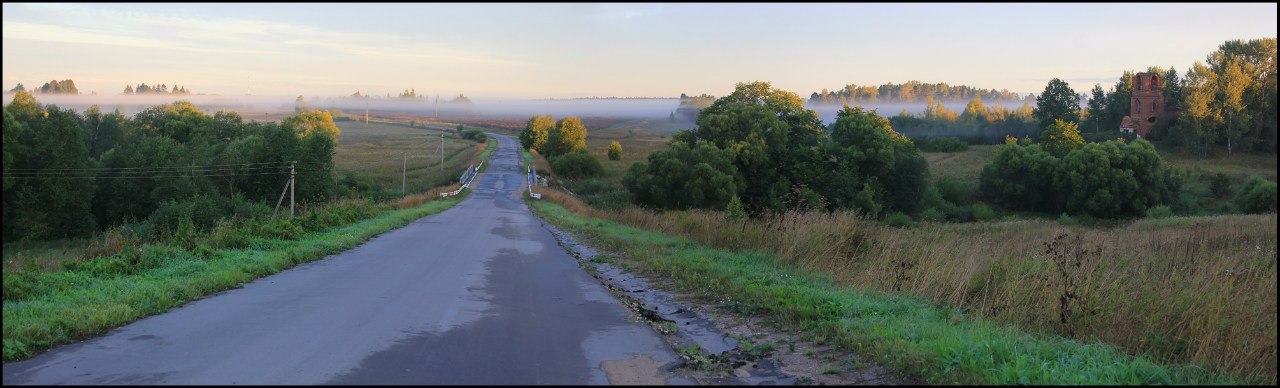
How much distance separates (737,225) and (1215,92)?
2667 inches

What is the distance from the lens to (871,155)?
58562 mm

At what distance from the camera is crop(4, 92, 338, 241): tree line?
50750 millimetres

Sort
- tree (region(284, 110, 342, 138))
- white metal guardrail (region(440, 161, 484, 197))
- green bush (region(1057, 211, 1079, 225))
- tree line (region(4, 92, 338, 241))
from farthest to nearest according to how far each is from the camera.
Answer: tree (region(284, 110, 342, 138))
white metal guardrail (region(440, 161, 484, 197))
green bush (region(1057, 211, 1079, 225))
tree line (region(4, 92, 338, 241))

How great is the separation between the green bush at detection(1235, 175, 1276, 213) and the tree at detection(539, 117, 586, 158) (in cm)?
7339

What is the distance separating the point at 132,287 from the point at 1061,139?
77.4 metres

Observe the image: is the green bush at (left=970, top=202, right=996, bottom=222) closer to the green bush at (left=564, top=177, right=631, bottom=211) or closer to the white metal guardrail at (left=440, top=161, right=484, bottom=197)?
the green bush at (left=564, top=177, right=631, bottom=211)

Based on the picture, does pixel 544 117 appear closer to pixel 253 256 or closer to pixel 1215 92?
pixel 1215 92

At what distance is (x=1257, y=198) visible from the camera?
2047 inches

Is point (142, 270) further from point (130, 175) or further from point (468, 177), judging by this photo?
point (468, 177)

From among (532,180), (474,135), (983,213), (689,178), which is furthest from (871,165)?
(474,135)

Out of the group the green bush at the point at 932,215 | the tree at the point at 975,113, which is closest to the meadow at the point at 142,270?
the green bush at the point at 932,215

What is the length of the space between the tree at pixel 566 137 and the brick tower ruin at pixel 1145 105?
6483 cm

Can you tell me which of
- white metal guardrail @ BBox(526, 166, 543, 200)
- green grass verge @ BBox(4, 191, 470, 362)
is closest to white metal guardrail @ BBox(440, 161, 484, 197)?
white metal guardrail @ BBox(526, 166, 543, 200)

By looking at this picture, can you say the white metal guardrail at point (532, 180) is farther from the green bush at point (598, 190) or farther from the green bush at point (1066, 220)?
the green bush at point (1066, 220)
